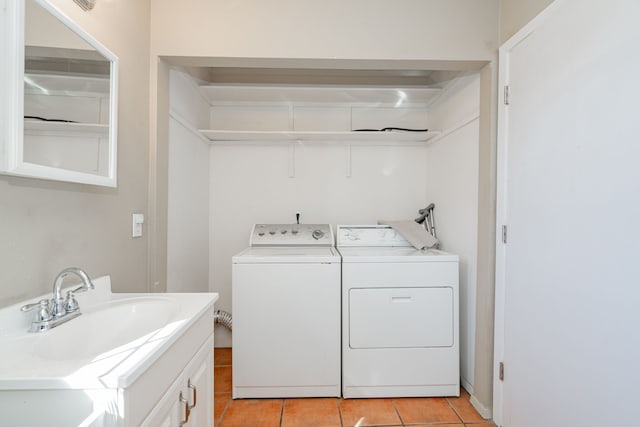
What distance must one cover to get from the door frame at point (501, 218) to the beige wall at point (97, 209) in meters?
1.98

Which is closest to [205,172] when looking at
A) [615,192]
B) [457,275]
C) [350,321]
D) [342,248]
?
[342,248]

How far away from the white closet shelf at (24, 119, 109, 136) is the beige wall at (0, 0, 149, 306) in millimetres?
170

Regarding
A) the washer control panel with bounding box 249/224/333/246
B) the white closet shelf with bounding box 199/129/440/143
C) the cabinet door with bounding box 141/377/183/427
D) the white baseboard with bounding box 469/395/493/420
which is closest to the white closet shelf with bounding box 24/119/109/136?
the cabinet door with bounding box 141/377/183/427

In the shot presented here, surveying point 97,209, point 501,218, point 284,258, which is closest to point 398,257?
point 501,218

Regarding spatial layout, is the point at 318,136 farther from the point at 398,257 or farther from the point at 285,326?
the point at 285,326

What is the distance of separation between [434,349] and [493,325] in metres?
0.42

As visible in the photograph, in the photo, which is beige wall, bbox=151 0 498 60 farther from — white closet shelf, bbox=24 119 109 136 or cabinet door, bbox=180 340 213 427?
cabinet door, bbox=180 340 213 427

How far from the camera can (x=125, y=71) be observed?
146 cm

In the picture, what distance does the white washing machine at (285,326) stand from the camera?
1912 mm

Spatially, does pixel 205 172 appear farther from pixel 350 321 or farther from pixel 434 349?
pixel 434 349

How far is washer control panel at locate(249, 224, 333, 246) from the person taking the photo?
241cm

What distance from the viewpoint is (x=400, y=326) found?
1936 mm

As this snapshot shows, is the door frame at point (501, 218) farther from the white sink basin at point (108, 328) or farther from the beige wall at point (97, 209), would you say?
the beige wall at point (97, 209)

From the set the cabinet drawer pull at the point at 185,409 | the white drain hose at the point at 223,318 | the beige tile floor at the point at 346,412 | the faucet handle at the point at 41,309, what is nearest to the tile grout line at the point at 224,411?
the beige tile floor at the point at 346,412
